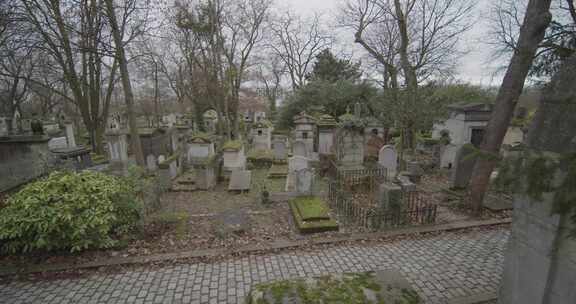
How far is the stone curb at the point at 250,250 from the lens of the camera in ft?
12.9

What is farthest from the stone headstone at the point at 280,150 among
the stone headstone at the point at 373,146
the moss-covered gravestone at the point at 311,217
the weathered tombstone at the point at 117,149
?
the weathered tombstone at the point at 117,149

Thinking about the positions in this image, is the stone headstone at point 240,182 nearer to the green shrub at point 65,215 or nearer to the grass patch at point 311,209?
the grass patch at point 311,209

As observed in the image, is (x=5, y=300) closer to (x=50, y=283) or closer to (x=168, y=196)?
(x=50, y=283)

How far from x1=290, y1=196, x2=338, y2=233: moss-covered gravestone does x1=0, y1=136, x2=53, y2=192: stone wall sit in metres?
6.48

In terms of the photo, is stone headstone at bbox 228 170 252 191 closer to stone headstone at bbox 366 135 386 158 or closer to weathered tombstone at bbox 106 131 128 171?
weathered tombstone at bbox 106 131 128 171

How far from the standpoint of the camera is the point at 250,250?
4.46 meters

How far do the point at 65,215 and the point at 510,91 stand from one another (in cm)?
957

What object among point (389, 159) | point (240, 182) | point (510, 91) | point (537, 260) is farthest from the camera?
point (389, 159)

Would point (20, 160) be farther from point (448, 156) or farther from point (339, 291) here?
point (448, 156)

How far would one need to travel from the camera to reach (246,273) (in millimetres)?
3850

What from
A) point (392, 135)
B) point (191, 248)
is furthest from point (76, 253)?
point (392, 135)

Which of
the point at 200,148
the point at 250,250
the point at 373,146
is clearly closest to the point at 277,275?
the point at 250,250

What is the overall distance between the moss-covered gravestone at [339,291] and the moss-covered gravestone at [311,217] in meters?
2.73

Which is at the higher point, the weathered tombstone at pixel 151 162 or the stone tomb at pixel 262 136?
the stone tomb at pixel 262 136
